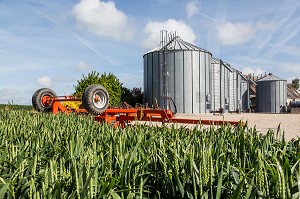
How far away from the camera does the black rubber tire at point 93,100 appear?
10.8 metres

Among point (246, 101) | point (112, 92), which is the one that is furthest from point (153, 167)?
point (246, 101)

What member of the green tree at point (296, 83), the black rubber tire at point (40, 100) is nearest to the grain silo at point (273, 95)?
the black rubber tire at point (40, 100)

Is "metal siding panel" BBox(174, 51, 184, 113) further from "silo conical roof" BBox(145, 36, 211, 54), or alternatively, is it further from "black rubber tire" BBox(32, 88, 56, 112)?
"black rubber tire" BBox(32, 88, 56, 112)

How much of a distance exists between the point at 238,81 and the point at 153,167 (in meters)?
40.8

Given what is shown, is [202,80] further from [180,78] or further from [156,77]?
[156,77]

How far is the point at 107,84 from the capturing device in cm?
2881

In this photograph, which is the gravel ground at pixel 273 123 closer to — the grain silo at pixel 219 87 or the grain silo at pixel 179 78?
the grain silo at pixel 179 78

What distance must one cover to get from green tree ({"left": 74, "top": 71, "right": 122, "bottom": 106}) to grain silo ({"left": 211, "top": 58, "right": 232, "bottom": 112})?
970 cm

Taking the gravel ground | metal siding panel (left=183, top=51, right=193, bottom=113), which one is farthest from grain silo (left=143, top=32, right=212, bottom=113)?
the gravel ground

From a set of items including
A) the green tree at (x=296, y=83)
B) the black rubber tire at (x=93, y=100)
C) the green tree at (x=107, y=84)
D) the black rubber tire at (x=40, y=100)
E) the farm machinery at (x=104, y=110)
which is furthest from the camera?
the green tree at (x=296, y=83)

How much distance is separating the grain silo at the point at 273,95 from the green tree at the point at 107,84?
877 inches

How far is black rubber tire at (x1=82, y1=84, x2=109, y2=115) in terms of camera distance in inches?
424

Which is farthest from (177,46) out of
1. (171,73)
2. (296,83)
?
(296,83)

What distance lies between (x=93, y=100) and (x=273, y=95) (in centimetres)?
3640
